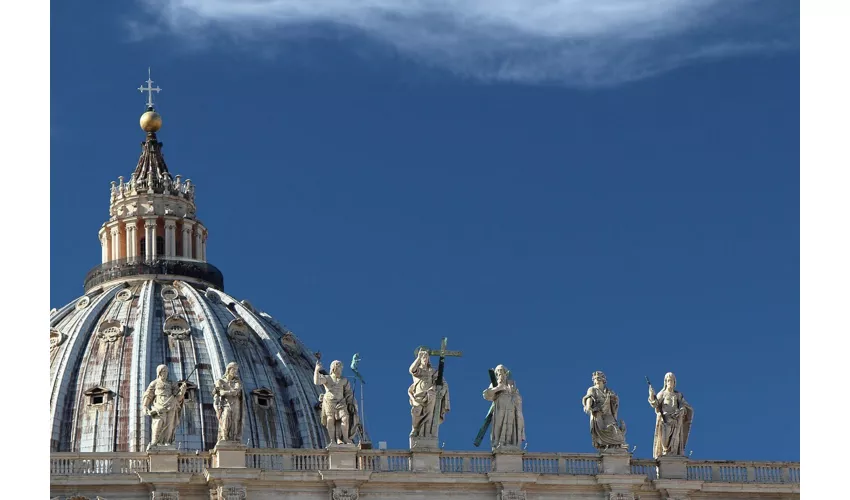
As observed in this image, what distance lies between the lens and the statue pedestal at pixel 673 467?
67.1 metres

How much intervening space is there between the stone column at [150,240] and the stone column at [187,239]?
1730 millimetres

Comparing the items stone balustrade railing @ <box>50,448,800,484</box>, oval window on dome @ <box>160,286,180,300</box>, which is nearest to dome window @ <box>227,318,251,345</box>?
oval window on dome @ <box>160,286,180,300</box>

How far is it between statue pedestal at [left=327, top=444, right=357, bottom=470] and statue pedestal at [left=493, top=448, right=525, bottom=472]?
3795mm

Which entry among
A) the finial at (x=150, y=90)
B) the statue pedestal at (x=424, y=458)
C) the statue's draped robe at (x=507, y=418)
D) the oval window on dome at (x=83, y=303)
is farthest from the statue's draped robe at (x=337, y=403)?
the oval window on dome at (x=83, y=303)

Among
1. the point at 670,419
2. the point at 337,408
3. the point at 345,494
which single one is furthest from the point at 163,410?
the point at 670,419

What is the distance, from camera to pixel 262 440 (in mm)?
131625

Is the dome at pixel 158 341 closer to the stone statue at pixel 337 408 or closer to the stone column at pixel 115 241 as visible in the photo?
the stone column at pixel 115 241

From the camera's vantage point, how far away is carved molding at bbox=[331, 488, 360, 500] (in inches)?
2549

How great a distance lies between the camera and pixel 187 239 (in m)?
144
